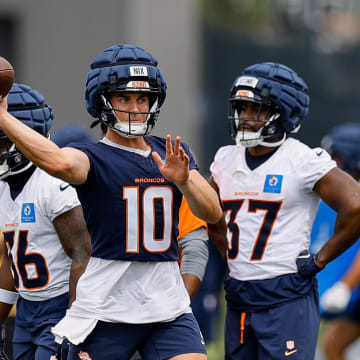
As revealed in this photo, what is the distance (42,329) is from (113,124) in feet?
4.22

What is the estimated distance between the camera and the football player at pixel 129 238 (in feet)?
14.8

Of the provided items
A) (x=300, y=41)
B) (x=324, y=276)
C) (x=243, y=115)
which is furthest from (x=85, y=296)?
(x=300, y=41)

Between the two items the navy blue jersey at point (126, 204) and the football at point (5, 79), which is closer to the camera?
the football at point (5, 79)

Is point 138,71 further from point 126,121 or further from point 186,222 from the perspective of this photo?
point 186,222

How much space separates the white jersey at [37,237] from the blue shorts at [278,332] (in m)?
1.02

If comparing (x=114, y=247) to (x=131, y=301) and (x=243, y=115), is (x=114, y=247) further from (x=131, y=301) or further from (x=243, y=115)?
(x=243, y=115)

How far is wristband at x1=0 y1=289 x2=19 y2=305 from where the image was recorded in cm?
548

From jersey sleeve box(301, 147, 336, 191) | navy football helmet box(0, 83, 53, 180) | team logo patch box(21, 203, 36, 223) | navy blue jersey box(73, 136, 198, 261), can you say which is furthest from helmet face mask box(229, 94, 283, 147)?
team logo patch box(21, 203, 36, 223)

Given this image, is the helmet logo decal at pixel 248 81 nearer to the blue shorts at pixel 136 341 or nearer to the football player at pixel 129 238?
the football player at pixel 129 238

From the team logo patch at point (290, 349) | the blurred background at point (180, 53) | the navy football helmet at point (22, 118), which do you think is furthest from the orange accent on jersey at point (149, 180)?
the blurred background at point (180, 53)

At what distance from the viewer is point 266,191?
5.43 meters

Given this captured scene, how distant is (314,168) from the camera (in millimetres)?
5363

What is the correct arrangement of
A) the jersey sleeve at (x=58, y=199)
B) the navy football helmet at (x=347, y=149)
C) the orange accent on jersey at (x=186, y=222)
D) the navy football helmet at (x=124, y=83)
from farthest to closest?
the navy football helmet at (x=347, y=149)
the orange accent on jersey at (x=186, y=222)
the jersey sleeve at (x=58, y=199)
the navy football helmet at (x=124, y=83)

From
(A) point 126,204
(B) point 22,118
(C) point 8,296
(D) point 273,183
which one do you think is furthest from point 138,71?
(C) point 8,296
